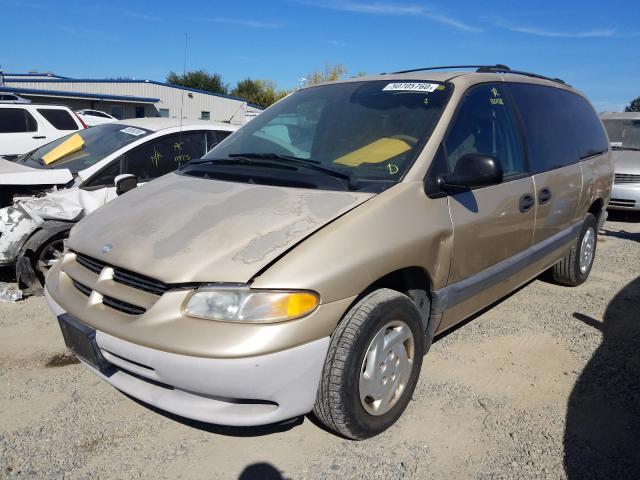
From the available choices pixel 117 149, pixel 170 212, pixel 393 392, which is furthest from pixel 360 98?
pixel 117 149

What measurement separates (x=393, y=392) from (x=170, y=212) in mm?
1453

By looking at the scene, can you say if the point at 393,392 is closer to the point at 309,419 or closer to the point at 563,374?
the point at 309,419

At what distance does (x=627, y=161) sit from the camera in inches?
356

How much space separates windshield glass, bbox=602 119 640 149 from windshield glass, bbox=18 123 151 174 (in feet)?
28.4

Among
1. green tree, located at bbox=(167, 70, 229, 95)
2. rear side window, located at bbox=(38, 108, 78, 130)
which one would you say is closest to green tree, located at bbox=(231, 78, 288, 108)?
green tree, located at bbox=(167, 70, 229, 95)

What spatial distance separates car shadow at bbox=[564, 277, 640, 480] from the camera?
2.45m

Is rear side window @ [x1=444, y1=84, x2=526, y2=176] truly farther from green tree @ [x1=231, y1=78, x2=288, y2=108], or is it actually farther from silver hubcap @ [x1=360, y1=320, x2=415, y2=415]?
green tree @ [x1=231, y1=78, x2=288, y2=108]

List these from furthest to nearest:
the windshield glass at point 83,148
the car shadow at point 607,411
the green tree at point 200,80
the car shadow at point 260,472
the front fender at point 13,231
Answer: the green tree at point 200,80 → the windshield glass at point 83,148 → the front fender at point 13,231 → the car shadow at point 607,411 → the car shadow at point 260,472

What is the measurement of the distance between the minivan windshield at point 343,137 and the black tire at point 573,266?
245 cm

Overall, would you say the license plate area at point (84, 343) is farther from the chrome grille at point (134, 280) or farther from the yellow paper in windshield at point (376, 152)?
the yellow paper in windshield at point (376, 152)

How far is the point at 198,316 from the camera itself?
6.96ft

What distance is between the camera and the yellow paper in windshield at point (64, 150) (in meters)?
5.25

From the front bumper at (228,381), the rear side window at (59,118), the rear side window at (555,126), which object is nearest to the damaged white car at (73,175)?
the front bumper at (228,381)

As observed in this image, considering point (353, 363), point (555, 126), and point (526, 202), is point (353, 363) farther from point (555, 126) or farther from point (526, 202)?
point (555, 126)
